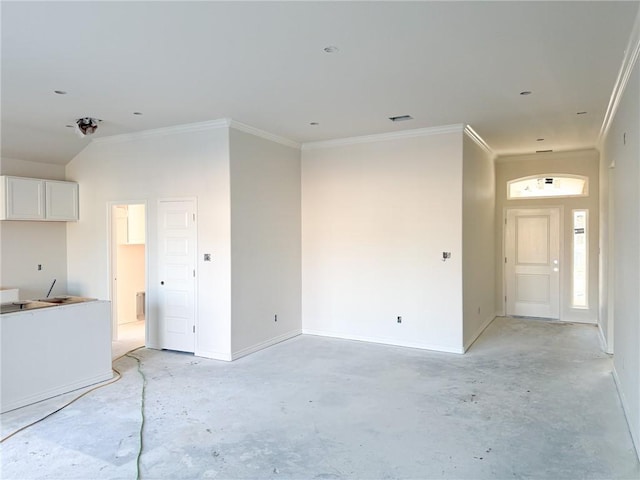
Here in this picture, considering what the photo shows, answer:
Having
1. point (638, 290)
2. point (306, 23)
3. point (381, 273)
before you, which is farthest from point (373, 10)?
point (381, 273)

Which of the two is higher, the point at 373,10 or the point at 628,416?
the point at 373,10

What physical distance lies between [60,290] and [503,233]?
7450 mm

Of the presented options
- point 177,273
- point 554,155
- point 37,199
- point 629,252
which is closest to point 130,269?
point 37,199

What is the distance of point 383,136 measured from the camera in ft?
20.2

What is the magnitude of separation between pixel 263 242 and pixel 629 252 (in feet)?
13.1

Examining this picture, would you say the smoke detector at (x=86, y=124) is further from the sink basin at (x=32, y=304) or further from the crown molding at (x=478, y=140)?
the crown molding at (x=478, y=140)

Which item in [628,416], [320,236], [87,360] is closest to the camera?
[628,416]

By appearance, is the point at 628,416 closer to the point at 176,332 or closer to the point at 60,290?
the point at 176,332

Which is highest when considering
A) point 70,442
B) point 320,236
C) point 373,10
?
point 373,10

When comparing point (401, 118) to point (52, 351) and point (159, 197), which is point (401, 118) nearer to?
point (159, 197)

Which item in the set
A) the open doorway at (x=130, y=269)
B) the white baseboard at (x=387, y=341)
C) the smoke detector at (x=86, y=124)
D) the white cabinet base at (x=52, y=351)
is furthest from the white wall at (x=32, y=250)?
the white baseboard at (x=387, y=341)

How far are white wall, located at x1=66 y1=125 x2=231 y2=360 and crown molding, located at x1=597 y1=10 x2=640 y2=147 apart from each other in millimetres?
3929

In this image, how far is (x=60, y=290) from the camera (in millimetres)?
6766

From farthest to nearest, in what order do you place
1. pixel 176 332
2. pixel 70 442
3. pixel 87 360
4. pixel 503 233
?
pixel 503 233, pixel 176 332, pixel 87 360, pixel 70 442
